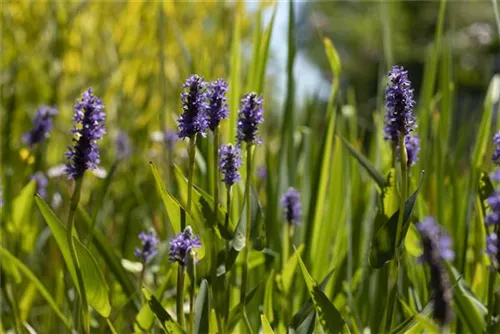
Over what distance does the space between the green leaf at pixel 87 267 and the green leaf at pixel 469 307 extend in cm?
46

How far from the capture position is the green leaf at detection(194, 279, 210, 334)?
0.78m

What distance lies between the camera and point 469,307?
948 mm

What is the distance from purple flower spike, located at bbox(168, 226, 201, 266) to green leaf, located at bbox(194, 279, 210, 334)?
0.17ft

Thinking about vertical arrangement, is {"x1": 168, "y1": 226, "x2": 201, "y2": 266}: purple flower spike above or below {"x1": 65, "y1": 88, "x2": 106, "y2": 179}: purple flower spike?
below

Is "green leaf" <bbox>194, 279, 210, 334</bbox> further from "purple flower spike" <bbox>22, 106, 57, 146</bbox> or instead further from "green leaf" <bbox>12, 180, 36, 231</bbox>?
"purple flower spike" <bbox>22, 106, 57, 146</bbox>

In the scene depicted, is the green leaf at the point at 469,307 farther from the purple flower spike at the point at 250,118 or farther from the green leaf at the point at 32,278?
the green leaf at the point at 32,278

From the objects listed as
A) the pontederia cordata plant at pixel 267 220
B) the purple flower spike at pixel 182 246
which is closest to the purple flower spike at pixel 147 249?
the pontederia cordata plant at pixel 267 220

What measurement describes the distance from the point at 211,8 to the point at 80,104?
2352mm

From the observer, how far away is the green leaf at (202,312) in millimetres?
776

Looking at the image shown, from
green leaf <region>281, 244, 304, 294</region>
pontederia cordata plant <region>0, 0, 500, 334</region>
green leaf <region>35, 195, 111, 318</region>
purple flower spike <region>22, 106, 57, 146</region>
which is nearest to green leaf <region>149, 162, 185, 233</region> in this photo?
pontederia cordata plant <region>0, 0, 500, 334</region>

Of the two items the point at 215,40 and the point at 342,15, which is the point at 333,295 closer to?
the point at 215,40

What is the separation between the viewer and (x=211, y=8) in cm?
304

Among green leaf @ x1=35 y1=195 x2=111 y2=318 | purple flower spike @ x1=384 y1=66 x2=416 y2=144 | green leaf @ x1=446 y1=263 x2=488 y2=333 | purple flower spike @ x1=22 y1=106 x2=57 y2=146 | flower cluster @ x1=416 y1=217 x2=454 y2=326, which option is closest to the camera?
flower cluster @ x1=416 y1=217 x2=454 y2=326

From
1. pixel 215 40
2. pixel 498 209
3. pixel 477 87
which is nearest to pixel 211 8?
pixel 215 40
